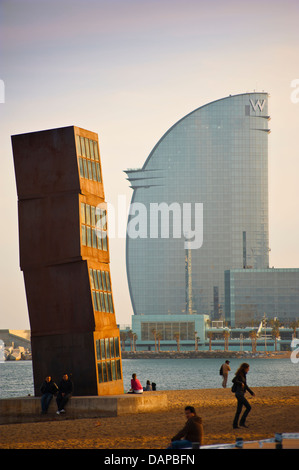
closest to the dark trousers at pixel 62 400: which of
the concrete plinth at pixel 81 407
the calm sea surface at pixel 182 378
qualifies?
the concrete plinth at pixel 81 407

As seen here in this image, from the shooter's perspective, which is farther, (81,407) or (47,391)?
(47,391)

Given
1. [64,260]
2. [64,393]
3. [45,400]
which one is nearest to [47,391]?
[45,400]

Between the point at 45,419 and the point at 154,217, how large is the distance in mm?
175194

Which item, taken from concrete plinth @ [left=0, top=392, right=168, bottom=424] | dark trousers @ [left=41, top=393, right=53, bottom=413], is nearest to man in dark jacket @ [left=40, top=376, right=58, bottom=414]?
dark trousers @ [left=41, top=393, right=53, bottom=413]

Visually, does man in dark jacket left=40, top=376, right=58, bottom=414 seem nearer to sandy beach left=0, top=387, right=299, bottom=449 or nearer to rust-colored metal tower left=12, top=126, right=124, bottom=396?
sandy beach left=0, top=387, right=299, bottom=449

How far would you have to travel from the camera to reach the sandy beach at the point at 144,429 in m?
16.9

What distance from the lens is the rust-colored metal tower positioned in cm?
2514

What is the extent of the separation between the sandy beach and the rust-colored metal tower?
2532 millimetres

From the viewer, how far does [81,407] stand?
23.4 m

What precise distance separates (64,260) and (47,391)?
160 inches

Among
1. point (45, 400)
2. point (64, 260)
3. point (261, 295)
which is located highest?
point (64, 260)

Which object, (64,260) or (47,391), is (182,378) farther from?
(47,391)

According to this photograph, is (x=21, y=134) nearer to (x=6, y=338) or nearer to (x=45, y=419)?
(x=45, y=419)

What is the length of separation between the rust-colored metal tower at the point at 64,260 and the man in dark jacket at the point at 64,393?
4.63ft
